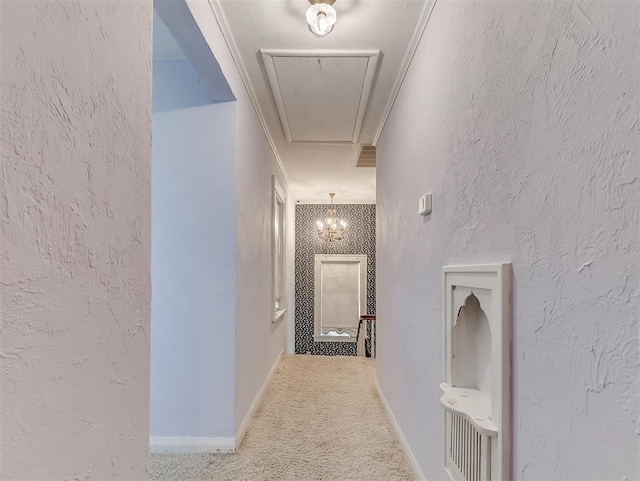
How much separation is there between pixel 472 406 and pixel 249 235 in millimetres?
1827

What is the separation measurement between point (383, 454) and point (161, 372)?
137 cm

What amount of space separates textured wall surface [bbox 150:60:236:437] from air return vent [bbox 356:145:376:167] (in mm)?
1918

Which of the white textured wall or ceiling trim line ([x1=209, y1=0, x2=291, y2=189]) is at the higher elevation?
ceiling trim line ([x1=209, y1=0, x2=291, y2=189])

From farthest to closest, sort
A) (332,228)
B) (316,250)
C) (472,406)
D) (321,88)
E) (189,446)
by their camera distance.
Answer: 1. (316,250)
2. (332,228)
3. (321,88)
4. (189,446)
5. (472,406)

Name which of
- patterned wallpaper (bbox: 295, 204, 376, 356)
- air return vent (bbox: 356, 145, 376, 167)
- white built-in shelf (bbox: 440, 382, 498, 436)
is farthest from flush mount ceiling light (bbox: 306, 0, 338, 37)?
patterned wallpaper (bbox: 295, 204, 376, 356)

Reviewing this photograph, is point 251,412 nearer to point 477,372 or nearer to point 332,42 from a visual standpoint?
point 477,372

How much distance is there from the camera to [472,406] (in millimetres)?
1165

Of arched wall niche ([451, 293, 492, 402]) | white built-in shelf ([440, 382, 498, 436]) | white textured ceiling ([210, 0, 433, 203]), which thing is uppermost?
white textured ceiling ([210, 0, 433, 203])

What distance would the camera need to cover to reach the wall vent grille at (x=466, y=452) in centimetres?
106

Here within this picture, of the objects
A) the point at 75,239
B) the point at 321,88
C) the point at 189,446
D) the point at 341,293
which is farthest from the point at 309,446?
the point at 341,293

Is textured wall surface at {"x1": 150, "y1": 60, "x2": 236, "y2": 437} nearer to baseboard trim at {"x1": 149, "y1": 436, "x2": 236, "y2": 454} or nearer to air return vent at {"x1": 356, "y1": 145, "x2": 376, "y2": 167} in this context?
baseboard trim at {"x1": 149, "y1": 436, "x2": 236, "y2": 454}

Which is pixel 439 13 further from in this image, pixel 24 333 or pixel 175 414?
pixel 175 414

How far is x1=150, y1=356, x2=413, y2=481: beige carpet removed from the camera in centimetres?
195

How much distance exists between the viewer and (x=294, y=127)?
3238 mm
